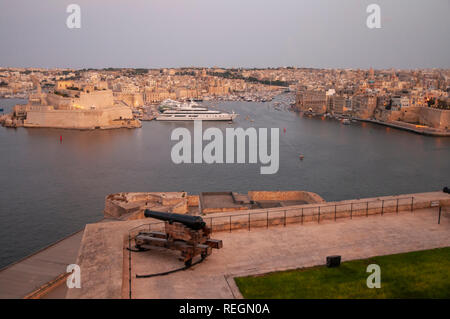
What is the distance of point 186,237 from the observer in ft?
15.1

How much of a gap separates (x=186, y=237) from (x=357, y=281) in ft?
6.10

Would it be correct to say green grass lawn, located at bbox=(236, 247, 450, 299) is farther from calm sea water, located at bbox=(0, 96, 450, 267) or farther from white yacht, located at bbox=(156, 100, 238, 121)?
white yacht, located at bbox=(156, 100, 238, 121)

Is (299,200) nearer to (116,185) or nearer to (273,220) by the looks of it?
(273,220)

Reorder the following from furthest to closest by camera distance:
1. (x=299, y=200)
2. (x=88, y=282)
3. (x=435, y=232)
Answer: (x=299, y=200) → (x=435, y=232) → (x=88, y=282)

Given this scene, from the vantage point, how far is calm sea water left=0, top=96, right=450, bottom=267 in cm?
1309

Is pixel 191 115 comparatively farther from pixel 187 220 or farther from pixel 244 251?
pixel 187 220

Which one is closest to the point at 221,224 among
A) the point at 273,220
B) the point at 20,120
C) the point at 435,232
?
the point at 273,220

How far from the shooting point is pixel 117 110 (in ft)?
129

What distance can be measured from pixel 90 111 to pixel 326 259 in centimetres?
3491

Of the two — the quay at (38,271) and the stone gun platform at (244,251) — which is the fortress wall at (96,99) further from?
the stone gun platform at (244,251)

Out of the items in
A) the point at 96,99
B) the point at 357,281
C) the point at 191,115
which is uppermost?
the point at 96,99

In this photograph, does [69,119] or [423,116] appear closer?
[69,119]

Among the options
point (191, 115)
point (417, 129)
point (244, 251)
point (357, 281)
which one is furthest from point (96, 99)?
point (357, 281)

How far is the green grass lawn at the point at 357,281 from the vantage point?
398 cm
